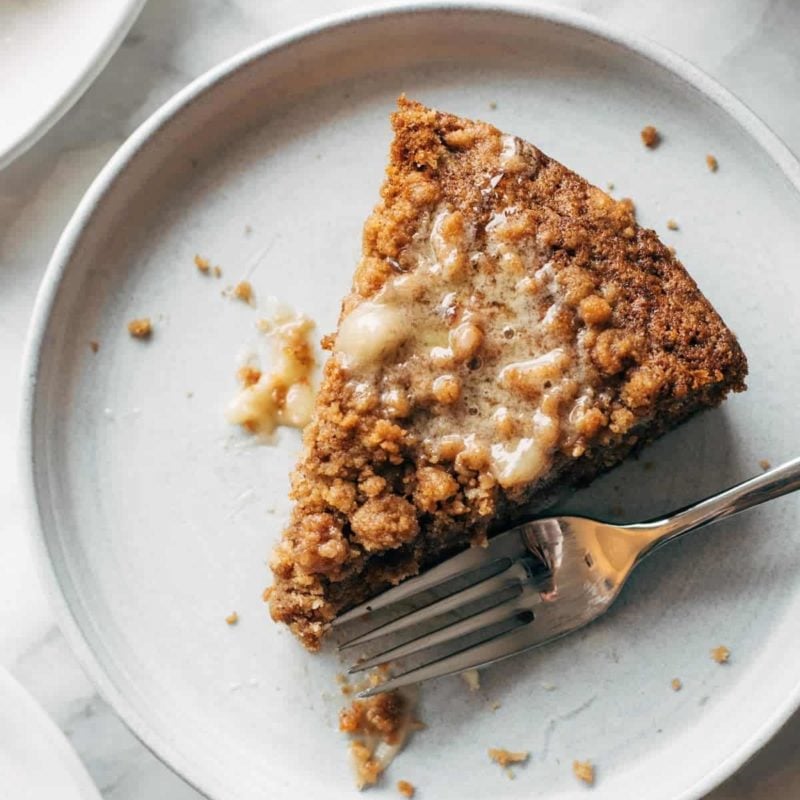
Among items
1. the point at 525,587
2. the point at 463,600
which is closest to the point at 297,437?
the point at 463,600

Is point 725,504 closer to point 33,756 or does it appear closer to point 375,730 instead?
point 375,730

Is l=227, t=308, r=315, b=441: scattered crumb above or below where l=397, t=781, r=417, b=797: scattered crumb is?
above

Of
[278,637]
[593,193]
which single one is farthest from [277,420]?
[593,193]

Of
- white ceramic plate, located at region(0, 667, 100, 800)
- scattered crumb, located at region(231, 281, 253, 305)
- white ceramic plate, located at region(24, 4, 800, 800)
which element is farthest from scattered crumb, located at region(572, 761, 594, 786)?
scattered crumb, located at region(231, 281, 253, 305)

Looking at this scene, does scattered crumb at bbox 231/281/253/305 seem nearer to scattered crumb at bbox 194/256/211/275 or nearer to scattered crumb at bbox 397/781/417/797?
scattered crumb at bbox 194/256/211/275

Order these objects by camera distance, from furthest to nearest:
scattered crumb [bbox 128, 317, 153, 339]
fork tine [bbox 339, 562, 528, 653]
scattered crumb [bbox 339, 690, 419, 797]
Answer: scattered crumb [bbox 128, 317, 153, 339]
scattered crumb [bbox 339, 690, 419, 797]
fork tine [bbox 339, 562, 528, 653]

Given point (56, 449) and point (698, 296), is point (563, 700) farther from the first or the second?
point (56, 449)

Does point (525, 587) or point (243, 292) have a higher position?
point (243, 292)
